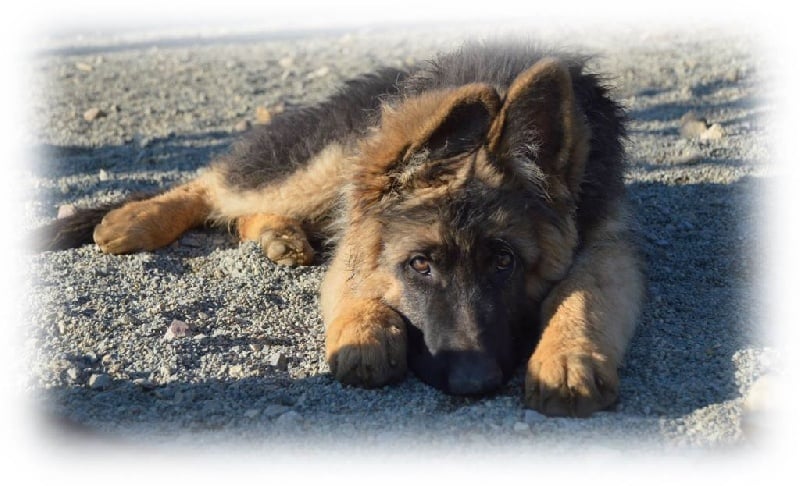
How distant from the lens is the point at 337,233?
18.1 feet

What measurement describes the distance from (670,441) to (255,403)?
186 centimetres

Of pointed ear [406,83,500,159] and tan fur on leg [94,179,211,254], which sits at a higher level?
pointed ear [406,83,500,159]

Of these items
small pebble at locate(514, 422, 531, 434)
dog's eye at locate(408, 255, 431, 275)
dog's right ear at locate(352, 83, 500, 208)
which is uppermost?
dog's right ear at locate(352, 83, 500, 208)

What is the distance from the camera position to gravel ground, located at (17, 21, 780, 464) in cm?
388

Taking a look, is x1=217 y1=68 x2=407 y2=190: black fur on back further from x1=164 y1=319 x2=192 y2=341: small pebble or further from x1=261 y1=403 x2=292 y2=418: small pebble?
x1=261 y1=403 x2=292 y2=418: small pebble

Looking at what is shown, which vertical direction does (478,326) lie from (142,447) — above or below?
above

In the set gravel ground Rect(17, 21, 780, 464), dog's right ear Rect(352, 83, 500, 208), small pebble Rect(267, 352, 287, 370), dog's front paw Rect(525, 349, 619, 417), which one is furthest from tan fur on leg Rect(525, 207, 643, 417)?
small pebble Rect(267, 352, 287, 370)

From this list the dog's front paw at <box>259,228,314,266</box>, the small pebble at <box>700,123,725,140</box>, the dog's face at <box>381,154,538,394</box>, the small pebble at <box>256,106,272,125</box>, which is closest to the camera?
the dog's face at <box>381,154,538,394</box>

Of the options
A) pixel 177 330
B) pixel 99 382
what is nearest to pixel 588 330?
pixel 177 330

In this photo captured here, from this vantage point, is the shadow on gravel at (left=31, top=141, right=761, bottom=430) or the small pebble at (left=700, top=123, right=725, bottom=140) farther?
the small pebble at (left=700, top=123, right=725, bottom=140)

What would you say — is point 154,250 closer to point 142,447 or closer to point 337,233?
point 337,233

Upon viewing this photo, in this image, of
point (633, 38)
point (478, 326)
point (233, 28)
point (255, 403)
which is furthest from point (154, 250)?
point (233, 28)

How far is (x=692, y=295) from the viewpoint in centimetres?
546

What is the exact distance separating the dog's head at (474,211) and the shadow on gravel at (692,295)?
67 cm
